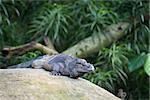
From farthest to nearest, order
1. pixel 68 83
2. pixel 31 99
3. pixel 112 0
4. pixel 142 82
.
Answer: pixel 112 0 → pixel 142 82 → pixel 68 83 → pixel 31 99

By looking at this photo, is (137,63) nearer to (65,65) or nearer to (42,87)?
(65,65)

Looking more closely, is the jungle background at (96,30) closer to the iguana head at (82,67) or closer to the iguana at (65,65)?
the iguana at (65,65)

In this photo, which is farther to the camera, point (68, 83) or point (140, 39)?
point (140, 39)

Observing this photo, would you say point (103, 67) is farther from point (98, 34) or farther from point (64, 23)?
point (64, 23)

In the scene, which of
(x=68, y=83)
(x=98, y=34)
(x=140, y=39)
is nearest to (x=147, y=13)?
(x=140, y=39)

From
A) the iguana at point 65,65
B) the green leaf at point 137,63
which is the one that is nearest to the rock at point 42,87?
the iguana at point 65,65

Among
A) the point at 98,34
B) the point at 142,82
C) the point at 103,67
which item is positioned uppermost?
the point at 98,34
